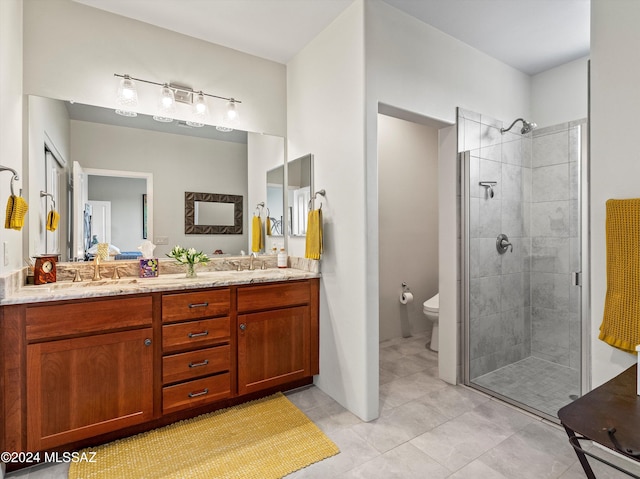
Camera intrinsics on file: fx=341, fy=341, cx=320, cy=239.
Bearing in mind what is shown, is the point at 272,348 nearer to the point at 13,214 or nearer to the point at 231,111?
the point at 13,214

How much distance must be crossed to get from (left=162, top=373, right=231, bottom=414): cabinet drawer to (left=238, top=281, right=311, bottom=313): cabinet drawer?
1.55 ft

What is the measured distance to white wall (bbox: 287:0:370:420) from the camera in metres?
2.21

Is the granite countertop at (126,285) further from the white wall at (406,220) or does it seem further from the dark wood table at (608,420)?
the dark wood table at (608,420)

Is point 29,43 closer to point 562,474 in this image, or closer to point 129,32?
point 129,32

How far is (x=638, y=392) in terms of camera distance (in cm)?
113

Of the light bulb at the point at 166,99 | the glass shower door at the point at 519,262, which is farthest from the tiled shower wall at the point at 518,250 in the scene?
the light bulb at the point at 166,99

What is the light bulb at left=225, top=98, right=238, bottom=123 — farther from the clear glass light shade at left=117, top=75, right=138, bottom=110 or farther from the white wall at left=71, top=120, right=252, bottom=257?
the clear glass light shade at left=117, top=75, right=138, bottom=110

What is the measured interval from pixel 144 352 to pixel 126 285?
0.41m

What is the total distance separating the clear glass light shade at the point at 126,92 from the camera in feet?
7.69

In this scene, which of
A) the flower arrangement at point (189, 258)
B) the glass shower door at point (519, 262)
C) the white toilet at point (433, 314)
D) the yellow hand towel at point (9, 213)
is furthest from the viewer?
the white toilet at point (433, 314)

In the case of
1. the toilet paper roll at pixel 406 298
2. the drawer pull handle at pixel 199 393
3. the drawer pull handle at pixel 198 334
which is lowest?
the drawer pull handle at pixel 199 393

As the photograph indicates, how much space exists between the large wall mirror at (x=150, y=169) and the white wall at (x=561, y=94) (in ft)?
8.20

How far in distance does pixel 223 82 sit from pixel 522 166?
8.27 ft

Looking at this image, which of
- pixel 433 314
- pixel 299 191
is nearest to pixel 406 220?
pixel 433 314
